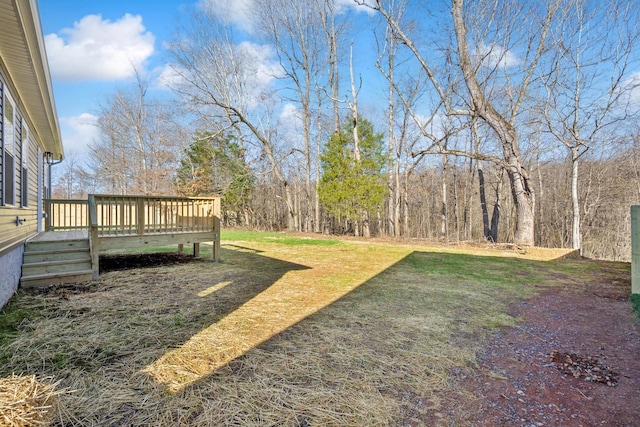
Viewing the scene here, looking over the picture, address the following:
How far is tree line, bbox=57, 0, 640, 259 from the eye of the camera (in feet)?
33.1

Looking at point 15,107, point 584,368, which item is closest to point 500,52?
point 584,368

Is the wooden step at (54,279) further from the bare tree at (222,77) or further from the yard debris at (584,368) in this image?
the bare tree at (222,77)

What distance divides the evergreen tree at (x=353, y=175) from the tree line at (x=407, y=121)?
0.07 m

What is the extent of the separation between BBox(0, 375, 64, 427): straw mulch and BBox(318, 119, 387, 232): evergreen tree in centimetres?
1201

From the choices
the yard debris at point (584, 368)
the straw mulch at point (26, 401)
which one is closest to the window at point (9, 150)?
the straw mulch at point (26, 401)

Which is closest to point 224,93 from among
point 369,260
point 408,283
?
point 369,260

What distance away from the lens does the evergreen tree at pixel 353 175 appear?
44.0 feet

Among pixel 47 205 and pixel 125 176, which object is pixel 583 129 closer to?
pixel 47 205

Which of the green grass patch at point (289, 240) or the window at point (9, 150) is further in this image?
the green grass patch at point (289, 240)

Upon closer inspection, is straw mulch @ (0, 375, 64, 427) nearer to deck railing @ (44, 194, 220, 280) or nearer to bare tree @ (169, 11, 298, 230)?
deck railing @ (44, 194, 220, 280)

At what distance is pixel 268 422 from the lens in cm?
171

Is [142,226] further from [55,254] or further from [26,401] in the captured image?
[26,401]

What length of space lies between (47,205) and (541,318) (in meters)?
10.6

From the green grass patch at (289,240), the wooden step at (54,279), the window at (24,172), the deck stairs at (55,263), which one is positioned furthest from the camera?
the green grass patch at (289,240)
